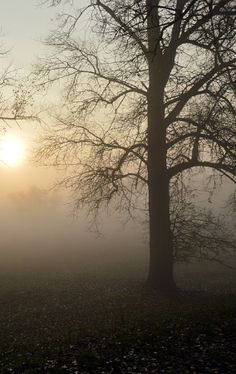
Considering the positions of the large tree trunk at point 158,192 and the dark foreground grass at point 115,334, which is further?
the large tree trunk at point 158,192

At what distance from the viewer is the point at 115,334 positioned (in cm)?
1159

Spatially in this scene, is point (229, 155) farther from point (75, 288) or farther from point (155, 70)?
point (75, 288)

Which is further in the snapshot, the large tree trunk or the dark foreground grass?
the large tree trunk

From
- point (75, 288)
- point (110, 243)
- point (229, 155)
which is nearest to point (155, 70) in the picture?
point (229, 155)

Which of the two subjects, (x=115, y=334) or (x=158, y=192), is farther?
(x=158, y=192)

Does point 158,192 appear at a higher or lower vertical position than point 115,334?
higher

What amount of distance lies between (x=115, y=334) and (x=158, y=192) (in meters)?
8.84

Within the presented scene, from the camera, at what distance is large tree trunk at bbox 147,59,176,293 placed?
63.7ft

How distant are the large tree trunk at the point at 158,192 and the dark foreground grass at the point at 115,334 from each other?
1057 millimetres

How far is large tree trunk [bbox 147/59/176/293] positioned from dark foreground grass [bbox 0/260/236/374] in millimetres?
1057

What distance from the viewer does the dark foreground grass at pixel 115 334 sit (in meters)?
9.38

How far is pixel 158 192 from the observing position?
19.5m

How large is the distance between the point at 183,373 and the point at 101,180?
12763 mm

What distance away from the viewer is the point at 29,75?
821 inches
